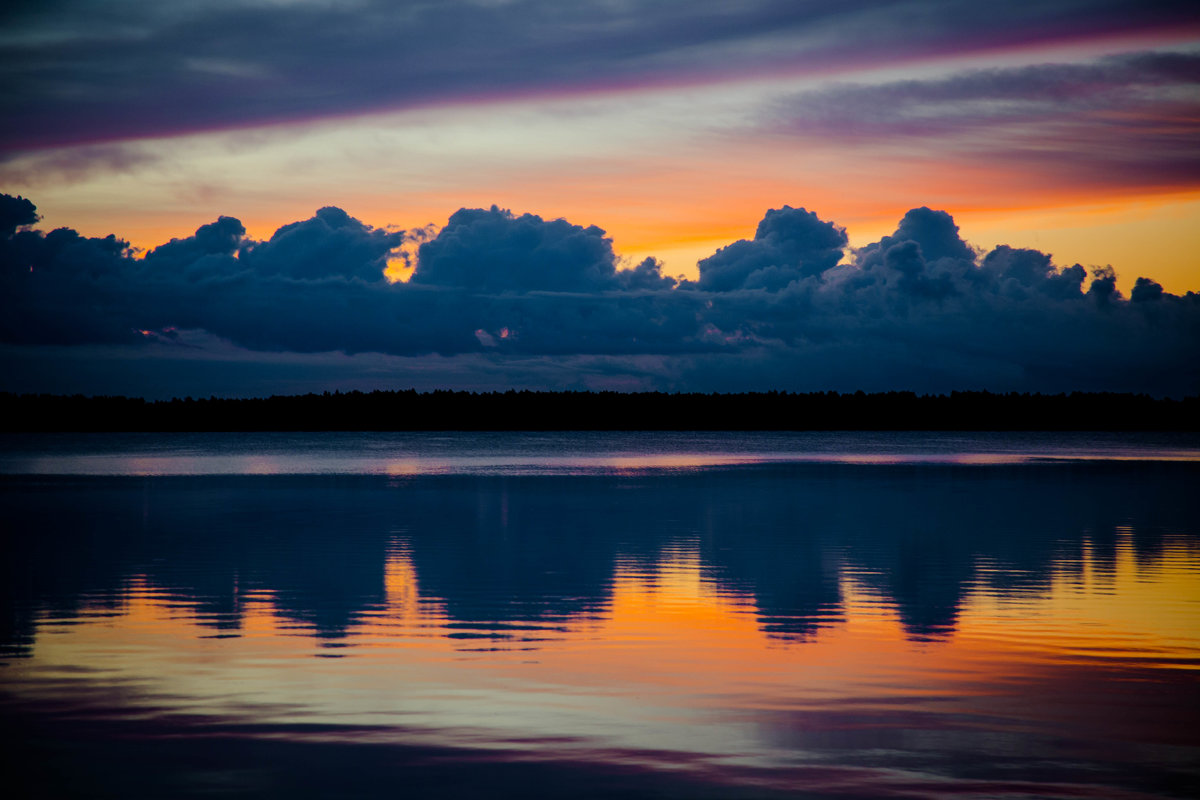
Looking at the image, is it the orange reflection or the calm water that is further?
the orange reflection

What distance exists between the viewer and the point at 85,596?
20.0 m

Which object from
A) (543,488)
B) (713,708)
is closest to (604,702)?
(713,708)

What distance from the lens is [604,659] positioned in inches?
570

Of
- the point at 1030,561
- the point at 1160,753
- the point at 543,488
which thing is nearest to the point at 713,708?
the point at 1160,753

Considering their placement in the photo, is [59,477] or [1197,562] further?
[59,477]

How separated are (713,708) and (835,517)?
26119 mm

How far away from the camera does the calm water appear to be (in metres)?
9.74

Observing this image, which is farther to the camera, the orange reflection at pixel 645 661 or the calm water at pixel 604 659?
the orange reflection at pixel 645 661

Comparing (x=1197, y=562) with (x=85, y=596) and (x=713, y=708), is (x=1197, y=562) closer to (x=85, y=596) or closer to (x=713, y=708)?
(x=713, y=708)

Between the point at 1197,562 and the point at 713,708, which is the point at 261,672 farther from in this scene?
the point at 1197,562

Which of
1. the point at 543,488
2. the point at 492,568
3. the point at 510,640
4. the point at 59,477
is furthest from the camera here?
the point at 59,477

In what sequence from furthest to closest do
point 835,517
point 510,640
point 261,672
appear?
point 835,517, point 510,640, point 261,672

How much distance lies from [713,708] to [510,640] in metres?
4.58

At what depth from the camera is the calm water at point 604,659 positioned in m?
9.74
